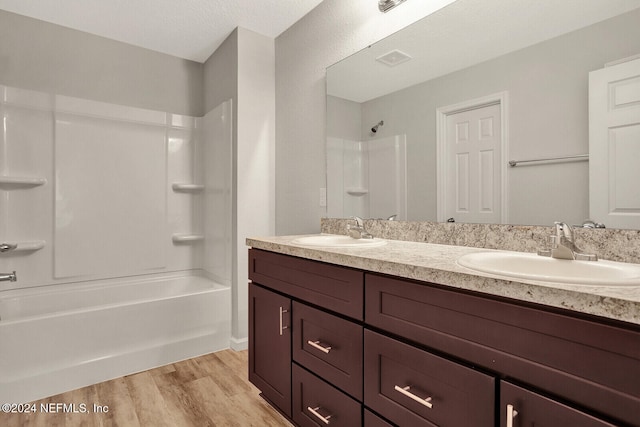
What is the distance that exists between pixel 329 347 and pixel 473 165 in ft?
3.13

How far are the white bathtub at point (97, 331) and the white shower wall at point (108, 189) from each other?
16 cm

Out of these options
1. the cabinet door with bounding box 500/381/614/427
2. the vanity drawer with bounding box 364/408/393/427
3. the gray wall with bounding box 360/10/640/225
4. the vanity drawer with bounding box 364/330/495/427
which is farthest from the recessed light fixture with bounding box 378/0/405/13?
the vanity drawer with bounding box 364/408/393/427

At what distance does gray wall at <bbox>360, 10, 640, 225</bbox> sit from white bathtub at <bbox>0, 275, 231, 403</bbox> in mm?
2106

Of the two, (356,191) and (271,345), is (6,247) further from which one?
(356,191)

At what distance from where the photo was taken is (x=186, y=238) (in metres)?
3.04

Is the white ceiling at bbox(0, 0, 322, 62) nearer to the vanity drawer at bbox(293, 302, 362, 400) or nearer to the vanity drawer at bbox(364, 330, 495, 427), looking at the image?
the vanity drawer at bbox(293, 302, 362, 400)

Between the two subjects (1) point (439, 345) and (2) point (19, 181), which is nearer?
(1) point (439, 345)

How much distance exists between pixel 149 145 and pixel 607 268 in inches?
123

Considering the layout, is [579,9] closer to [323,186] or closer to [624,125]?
[624,125]

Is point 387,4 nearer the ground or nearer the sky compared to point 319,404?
nearer the sky

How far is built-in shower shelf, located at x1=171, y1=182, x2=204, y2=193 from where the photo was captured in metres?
3.02

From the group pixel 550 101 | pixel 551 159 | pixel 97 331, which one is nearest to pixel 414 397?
pixel 551 159

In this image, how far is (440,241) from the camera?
1.55 meters

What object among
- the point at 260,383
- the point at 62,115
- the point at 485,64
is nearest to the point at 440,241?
the point at 485,64
